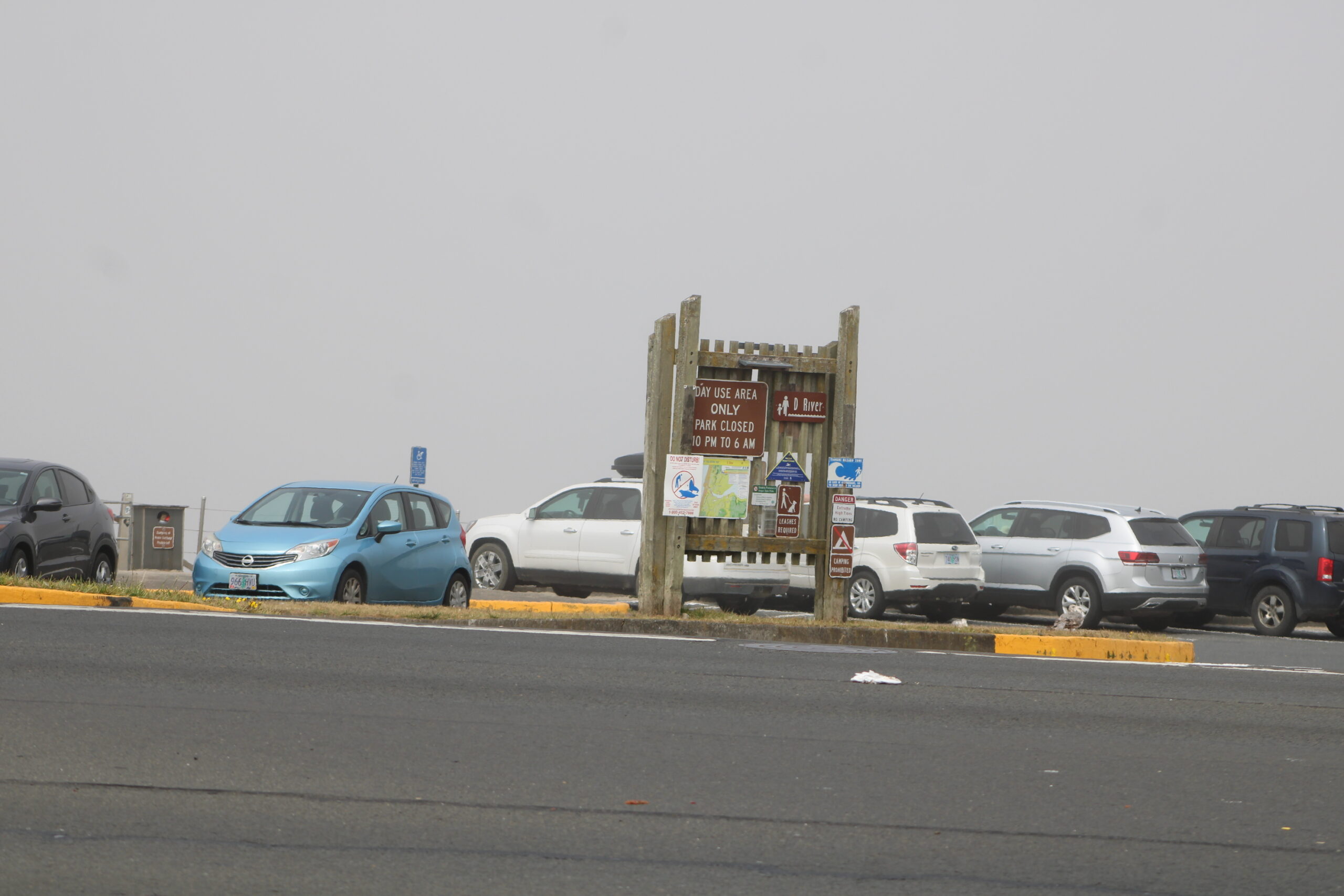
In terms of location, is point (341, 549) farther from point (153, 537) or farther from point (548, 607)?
point (153, 537)

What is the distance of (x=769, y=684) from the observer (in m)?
9.72

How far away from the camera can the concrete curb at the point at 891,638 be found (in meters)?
13.4

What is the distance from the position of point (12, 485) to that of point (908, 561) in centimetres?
1086

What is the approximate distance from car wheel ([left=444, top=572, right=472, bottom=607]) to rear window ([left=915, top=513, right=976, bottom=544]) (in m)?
6.22

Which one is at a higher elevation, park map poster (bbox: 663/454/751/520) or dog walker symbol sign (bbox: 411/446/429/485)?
dog walker symbol sign (bbox: 411/446/429/485)

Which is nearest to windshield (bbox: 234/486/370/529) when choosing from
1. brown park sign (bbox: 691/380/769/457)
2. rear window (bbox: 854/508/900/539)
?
brown park sign (bbox: 691/380/769/457)

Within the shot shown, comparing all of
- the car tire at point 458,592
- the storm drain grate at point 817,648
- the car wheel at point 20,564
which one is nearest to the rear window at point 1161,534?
the storm drain grate at point 817,648

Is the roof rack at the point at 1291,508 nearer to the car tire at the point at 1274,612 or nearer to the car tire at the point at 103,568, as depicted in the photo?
the car tire at the point at 1274,612

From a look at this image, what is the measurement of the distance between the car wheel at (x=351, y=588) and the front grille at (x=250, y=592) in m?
0.54

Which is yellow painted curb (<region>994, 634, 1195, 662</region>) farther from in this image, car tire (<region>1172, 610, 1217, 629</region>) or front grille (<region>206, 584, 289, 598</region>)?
car tire (<region>1172, 610, 1217, 629</region>)

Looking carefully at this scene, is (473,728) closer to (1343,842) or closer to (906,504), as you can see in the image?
(1343,842)

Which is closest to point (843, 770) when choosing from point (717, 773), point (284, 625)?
point (717, 773)

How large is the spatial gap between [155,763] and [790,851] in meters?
2.85

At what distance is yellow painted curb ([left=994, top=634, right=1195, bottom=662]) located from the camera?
13.4 metres
